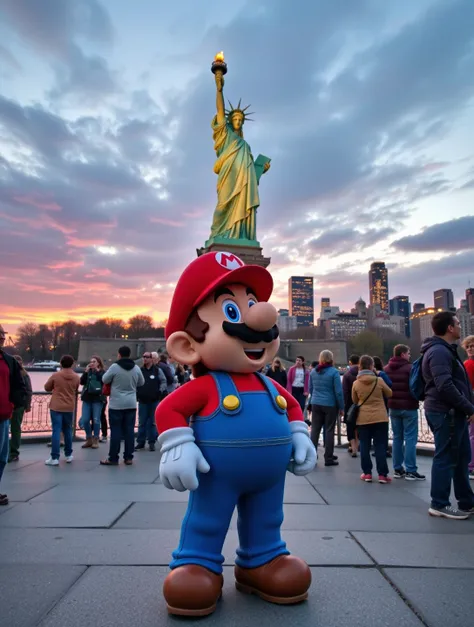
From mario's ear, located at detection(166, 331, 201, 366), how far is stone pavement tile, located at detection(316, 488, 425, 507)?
295 centimetres

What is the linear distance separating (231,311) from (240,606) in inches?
67.3

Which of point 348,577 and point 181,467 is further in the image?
point 348,577

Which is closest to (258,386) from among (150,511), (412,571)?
(412,571)

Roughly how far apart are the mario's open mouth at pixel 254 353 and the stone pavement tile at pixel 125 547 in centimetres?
151

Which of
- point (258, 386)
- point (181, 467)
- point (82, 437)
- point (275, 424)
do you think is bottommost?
point (82, 437)

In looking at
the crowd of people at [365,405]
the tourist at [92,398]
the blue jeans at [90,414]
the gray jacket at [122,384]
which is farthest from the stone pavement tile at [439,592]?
the blue jeans at [90,414]

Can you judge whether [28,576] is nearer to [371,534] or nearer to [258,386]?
[258,386]

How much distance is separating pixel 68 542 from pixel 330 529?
7.08 feet

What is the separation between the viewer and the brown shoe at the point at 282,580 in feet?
9.01

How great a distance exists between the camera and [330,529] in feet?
13.8

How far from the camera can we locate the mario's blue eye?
3.07 m

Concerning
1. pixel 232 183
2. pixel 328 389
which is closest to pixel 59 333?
pixel 232 183

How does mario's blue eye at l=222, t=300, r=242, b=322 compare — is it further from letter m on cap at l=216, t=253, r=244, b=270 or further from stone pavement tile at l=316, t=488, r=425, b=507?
stone pavement tile at l=316, t=488, r=425, b=507

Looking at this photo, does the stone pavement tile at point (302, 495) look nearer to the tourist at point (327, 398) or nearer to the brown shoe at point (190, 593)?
the tourist at point (327, 398)
